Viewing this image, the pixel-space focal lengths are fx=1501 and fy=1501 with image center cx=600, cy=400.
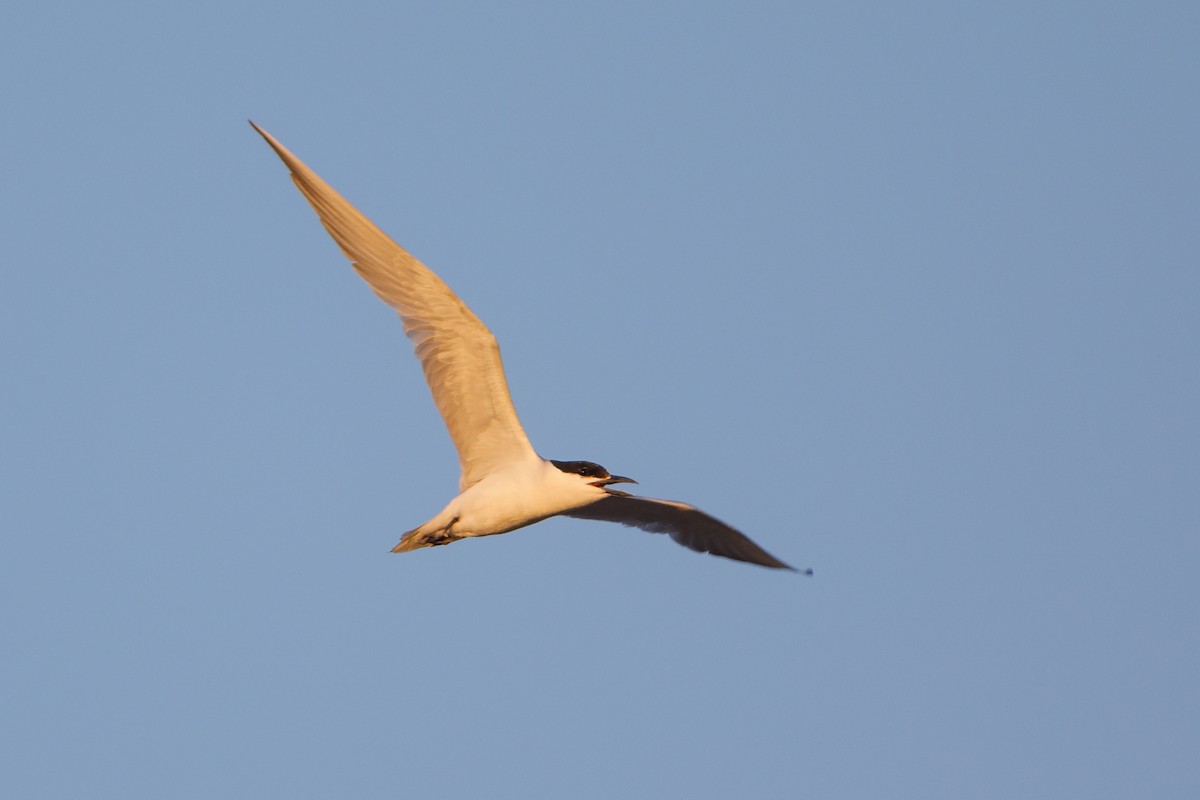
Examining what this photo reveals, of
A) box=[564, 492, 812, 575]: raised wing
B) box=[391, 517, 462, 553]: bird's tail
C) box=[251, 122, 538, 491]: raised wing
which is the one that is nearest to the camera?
box=[251, 122, 538, 491]: raised wing

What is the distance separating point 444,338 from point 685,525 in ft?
14.7

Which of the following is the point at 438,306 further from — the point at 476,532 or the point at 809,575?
the point at 809,575

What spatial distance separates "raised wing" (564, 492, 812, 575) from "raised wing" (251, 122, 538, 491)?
89.8 inches

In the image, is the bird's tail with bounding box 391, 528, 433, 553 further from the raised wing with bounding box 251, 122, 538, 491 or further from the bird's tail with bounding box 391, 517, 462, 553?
the raised wing with bounding box 251, 122, 538, 491

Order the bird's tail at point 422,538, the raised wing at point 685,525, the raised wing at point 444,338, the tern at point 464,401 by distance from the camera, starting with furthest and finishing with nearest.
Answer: the raised wing at point 685,525 < the bird's tail at point 422,538 < the tern at point 464,401 < the raised wing at point 444,338

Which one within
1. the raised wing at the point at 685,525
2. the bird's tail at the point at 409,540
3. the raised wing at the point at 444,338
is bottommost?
the bird's tail at the point at 409,540

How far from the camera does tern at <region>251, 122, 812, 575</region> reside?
45.7ft

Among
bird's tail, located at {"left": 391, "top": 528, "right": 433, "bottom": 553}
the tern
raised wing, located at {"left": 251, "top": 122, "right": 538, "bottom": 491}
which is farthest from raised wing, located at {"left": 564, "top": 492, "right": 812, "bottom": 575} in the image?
bird's tail, located at {"left": 391, "top": 528, "right": 433, "bottom": 553}

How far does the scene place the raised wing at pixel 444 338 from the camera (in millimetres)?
13812

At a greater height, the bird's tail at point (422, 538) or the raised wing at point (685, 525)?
the raised wing at point (685, 525)

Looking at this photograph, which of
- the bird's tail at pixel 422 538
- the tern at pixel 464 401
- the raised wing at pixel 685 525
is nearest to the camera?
the tern at pixel 464 401

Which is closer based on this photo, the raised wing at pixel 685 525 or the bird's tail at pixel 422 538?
the bird's tail at pixel 422 538

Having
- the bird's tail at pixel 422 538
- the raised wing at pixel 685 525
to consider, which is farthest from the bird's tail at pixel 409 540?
the raised wing at pixel 685 525

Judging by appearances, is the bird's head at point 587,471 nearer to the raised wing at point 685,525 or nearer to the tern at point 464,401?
the tern at point 464,401
